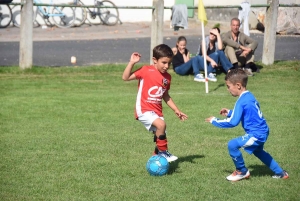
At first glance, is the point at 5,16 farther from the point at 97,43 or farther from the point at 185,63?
the point at 185,63

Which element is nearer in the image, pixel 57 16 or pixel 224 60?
pixel 224 60

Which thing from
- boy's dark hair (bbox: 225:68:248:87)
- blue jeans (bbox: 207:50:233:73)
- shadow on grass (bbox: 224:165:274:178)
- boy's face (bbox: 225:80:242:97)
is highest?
boy's dark hair (bbox: 225:68:248:87)

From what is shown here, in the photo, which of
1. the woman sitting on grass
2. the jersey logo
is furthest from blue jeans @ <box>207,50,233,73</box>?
the jersey logo

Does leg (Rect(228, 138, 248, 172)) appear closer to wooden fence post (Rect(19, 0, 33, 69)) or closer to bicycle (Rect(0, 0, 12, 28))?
wooden fence post (Rect(19, 0, 33, 69))

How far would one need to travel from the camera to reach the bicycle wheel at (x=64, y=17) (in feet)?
91.0

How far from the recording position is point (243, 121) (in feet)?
25.1

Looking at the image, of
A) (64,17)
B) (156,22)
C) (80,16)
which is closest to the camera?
(156,22)

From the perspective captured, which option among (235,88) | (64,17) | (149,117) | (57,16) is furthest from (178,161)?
(57,16)

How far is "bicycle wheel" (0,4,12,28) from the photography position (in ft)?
90.0

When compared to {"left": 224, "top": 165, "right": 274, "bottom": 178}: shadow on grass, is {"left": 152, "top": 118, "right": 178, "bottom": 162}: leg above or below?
above

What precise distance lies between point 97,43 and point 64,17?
16.2 ft

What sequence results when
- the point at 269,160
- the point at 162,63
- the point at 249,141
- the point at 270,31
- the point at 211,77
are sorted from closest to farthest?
the point at 249,141 → the point at 269,160 → the point at 162,63 → the point at 211,77 → the point at 270,31

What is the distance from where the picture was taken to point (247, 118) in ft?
24.8

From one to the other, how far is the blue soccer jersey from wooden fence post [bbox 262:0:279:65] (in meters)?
11.2
